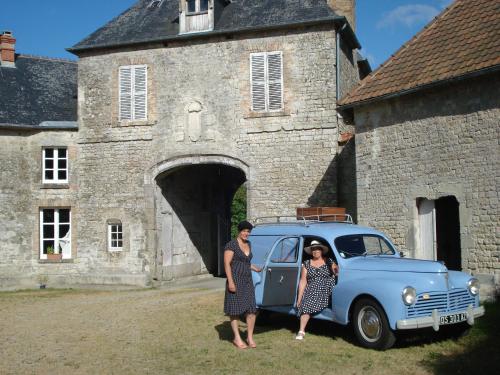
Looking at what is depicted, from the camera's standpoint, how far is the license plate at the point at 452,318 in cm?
723

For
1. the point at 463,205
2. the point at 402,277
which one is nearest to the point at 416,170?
the point at 463,205

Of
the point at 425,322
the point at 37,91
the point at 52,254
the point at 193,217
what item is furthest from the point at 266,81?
the point at 425,322

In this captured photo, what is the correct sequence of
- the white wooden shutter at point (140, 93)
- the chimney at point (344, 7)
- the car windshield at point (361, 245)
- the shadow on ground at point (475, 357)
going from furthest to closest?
the chimney at point (344, 7) < the white wooden shutter at point (140, 93) < the car windshield at point (361, 245) < the shadow on ground at point (475, 357)

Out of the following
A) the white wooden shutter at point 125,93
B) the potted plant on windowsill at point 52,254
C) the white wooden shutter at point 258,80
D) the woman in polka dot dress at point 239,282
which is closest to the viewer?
the woman in polka dot dress at point 239,282

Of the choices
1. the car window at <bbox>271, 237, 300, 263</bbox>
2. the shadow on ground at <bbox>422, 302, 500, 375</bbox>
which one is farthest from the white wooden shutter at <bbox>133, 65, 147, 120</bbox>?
the shadow on ground at <bbox>422, 302, 500, 375</bbox>

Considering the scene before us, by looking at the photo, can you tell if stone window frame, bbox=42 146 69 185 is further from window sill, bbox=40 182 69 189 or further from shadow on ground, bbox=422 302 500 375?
shadow on ground, bbox=422 302 500 375

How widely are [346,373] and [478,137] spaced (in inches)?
252

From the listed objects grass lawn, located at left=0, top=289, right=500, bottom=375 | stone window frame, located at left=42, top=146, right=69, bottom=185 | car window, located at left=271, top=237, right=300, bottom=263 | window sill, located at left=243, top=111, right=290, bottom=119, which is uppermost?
window sill, located at left=243, top=111, right=290, bottom=119

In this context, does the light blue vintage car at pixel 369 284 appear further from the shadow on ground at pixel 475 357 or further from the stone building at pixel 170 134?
the stone building at pixel 170 134

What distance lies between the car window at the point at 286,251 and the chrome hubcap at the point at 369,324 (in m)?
1.51

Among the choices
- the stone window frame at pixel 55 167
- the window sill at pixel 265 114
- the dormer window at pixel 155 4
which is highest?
the dormer window at pixel 155 4

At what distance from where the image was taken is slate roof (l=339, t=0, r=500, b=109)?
440 inches

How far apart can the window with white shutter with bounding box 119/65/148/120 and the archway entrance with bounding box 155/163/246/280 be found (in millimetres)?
2108

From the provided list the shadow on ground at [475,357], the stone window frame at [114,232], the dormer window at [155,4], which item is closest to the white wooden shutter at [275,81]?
the dormer window at [155,4]
